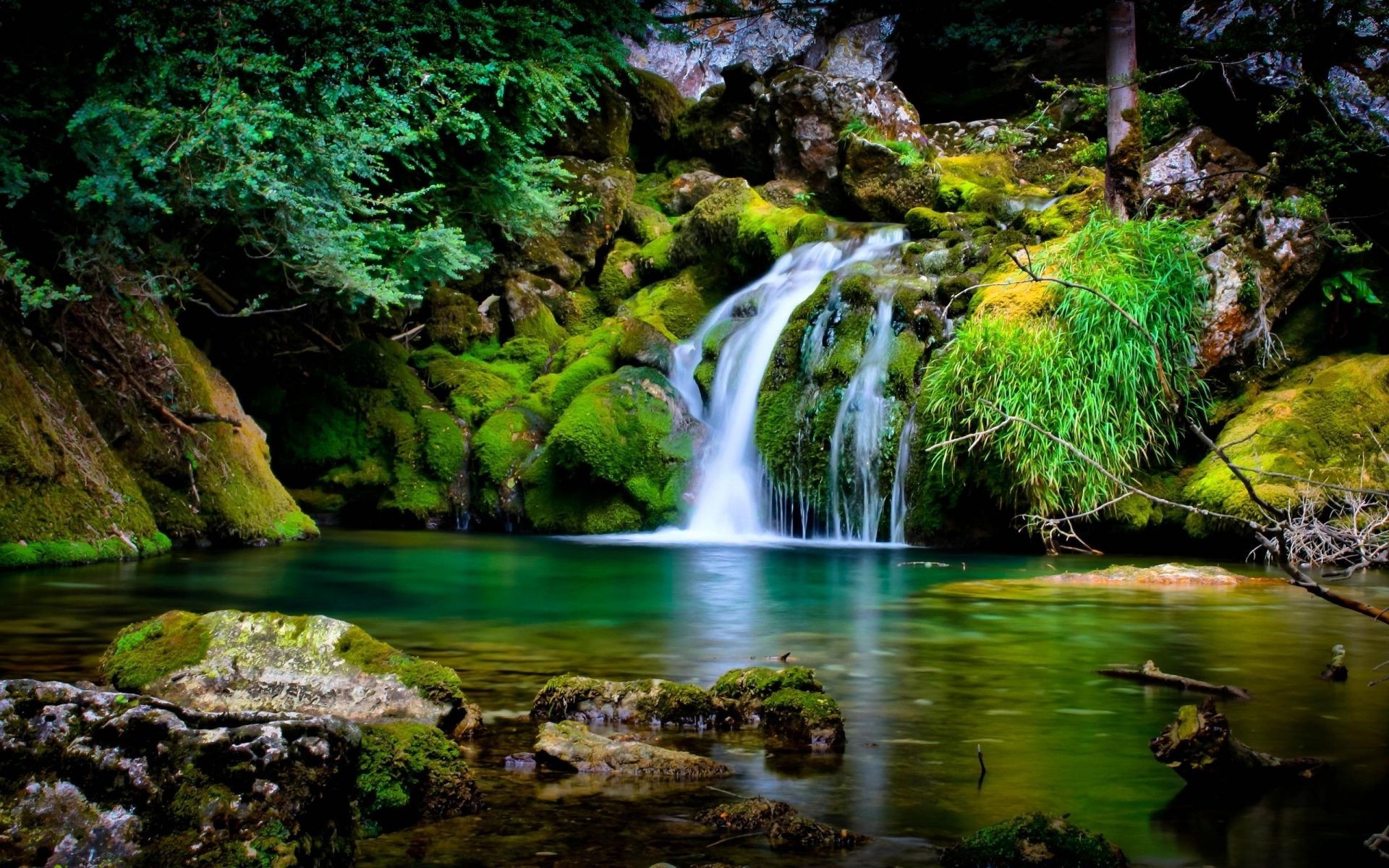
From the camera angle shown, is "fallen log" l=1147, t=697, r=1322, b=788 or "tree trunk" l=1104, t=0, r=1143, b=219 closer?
"fallen log" l=1147, t=697, r=1322, b=788

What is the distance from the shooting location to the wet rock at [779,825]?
9.20 ft

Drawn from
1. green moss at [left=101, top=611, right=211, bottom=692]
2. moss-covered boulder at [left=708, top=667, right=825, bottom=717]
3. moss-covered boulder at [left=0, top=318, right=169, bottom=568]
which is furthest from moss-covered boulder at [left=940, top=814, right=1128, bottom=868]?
moss-covered boulder at [left=0, top=318, right=169, bottom=568]

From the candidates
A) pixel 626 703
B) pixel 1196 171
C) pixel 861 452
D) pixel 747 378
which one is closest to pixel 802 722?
pixel 626 703

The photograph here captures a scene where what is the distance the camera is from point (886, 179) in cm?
1677

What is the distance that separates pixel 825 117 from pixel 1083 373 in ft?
30.7

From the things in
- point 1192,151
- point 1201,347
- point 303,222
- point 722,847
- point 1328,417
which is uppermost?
point 1192,151

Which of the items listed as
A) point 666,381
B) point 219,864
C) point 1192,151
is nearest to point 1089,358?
point 1192,151

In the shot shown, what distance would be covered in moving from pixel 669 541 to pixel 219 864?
10443mm

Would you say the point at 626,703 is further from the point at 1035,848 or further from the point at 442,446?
the point at 442,446

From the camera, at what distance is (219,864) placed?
2.21m

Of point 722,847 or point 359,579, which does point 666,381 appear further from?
point 722,847

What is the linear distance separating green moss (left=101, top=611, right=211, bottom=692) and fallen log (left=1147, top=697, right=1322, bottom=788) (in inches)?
129

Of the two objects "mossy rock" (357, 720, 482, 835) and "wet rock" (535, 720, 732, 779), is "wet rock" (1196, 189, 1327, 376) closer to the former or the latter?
"wet rock" (535, 720, 732, 779)

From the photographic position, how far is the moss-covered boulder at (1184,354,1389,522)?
34.1 feet
